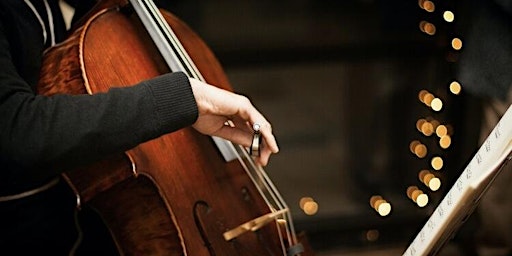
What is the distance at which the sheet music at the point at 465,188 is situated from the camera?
758mm

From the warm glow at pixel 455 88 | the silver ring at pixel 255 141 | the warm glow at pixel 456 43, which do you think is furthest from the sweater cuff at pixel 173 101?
the warm glow at pixel 455 88

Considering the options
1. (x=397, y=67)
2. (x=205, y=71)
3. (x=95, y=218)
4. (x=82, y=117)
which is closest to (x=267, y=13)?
(x=397, y=67)

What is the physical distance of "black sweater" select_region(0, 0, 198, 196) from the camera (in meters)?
0.88

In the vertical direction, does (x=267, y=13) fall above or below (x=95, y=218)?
above

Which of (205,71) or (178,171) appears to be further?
(205,71)

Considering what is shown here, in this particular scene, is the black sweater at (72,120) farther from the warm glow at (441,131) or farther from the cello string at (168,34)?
the warm glow at (441,131)

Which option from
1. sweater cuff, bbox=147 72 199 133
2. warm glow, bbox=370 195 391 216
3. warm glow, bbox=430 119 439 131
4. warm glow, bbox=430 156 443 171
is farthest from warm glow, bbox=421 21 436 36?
sweater cuff, bbox=147 72 199 133

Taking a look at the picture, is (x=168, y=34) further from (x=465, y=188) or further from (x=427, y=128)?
(x=427, y=128)

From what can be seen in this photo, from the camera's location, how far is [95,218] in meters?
1.17

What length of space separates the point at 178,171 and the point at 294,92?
1081 millimetres

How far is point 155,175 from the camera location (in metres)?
1.01

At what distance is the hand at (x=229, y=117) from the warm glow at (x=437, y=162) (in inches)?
42.6

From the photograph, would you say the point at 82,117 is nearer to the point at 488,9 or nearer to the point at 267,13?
the point at 488,9

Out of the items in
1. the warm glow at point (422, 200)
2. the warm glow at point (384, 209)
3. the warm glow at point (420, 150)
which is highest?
the warm glow at point (420, 150)
